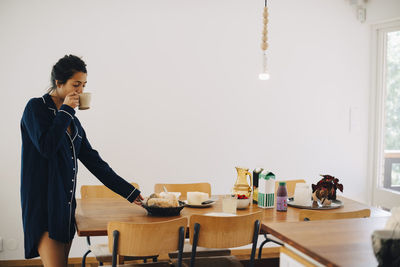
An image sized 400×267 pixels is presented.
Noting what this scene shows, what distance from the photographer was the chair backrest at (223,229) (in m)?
2.19

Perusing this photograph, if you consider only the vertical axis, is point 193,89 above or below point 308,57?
below

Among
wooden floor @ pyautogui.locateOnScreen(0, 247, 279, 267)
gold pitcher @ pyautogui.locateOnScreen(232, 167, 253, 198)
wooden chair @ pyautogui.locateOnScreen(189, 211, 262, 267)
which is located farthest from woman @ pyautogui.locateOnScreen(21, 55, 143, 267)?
wooden floor @ pyautogui.locateOnScreen(0, 247, 279, 267)

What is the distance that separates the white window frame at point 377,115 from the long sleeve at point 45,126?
136 inches

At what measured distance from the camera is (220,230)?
7.25 ft

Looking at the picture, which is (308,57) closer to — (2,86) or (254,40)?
(254,40)

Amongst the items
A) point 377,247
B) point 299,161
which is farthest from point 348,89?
point 377,247

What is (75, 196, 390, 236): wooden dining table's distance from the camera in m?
2.20

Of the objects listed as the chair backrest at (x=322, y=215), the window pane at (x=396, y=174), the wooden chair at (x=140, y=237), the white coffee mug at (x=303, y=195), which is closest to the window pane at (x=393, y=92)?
the window pane at (x=396, y=174)

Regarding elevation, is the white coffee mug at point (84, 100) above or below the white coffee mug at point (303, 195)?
above

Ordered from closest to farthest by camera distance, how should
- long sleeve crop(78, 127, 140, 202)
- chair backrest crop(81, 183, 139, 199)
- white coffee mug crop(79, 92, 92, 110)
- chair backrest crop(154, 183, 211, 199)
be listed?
white coffee mug crop(79, 92, 92, 110) → long sleeve crop(78, 127, 140, 202) → chair backrest crop(81, 183, 139, 199) → chair backrest crop(154, 183, 211, 199)

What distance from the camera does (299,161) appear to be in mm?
4438

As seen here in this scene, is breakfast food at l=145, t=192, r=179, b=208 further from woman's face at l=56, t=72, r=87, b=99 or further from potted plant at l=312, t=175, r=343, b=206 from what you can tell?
potted plant at l=312, t=175, r=343, b=206

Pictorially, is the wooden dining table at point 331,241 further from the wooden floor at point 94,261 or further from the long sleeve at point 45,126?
the wooden floor at point 94,261

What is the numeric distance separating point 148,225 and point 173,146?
6.89 feet
